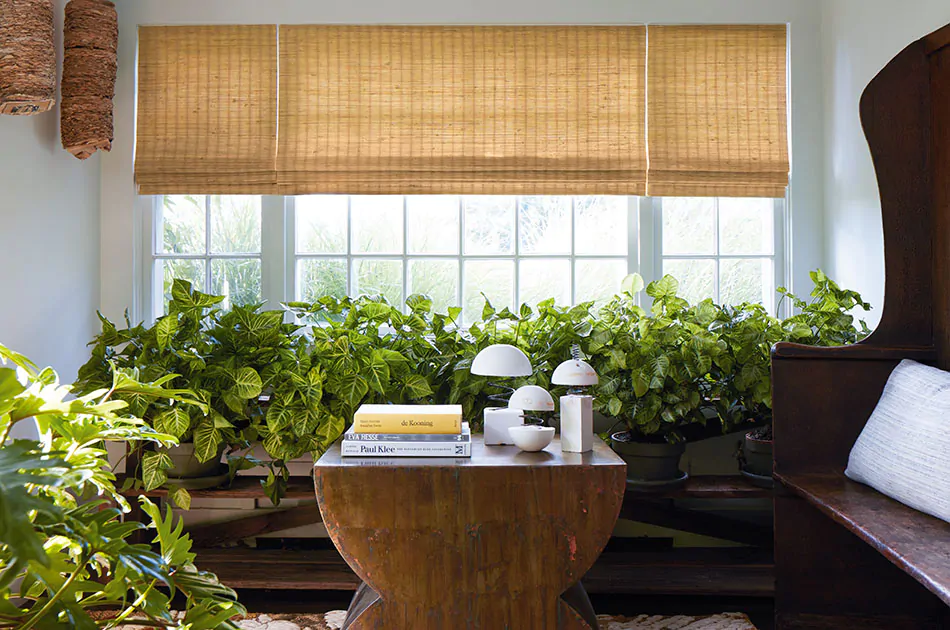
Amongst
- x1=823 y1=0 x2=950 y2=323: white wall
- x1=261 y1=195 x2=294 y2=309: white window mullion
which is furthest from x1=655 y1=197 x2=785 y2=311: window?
x1=261 y1=195 x2=294 y2=309: white window mullion

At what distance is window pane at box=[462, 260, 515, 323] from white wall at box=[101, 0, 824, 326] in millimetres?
1002

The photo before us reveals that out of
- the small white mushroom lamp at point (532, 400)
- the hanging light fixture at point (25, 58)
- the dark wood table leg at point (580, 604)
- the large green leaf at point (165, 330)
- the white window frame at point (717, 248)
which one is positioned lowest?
the dark wood table leg at point (580, 604)

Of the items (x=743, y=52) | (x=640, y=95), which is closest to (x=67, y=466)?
(x=640, y=95)

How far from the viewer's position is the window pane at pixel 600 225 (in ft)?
10.2

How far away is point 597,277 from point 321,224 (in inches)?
47.3

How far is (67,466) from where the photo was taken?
0.91 m

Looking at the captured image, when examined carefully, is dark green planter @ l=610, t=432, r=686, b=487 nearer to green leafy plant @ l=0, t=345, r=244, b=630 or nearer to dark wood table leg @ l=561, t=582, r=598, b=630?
dark wood table leg @ l=561, t=582, r=598, b=630

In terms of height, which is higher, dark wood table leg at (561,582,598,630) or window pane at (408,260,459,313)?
window pane at (408,260,459,313)

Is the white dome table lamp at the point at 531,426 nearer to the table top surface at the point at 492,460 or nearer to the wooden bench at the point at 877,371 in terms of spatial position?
the table top surface at the point at 492,460

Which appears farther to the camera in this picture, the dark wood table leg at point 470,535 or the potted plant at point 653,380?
the potted plant at point 653,380

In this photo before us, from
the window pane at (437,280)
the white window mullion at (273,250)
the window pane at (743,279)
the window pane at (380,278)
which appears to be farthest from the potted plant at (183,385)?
the window pane at (743,279)

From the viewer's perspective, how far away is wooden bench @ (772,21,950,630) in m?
2.09

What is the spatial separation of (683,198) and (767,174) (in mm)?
342

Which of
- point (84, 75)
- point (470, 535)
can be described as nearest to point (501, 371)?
point (470, 535)
